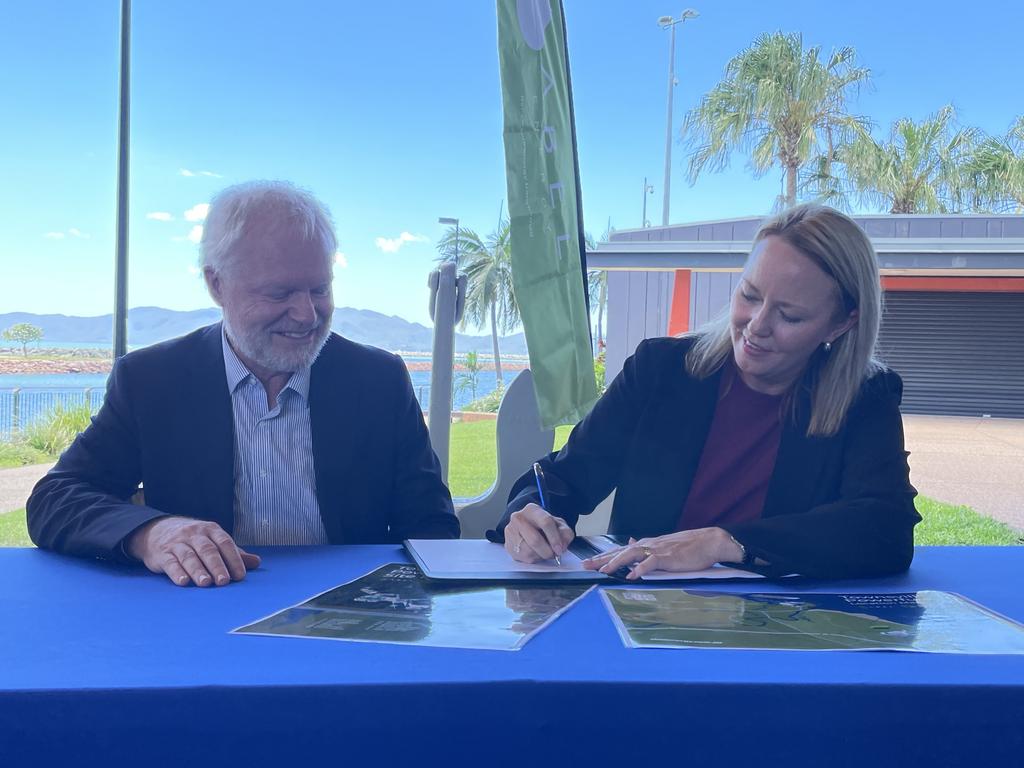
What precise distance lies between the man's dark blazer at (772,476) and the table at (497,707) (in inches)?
17.5

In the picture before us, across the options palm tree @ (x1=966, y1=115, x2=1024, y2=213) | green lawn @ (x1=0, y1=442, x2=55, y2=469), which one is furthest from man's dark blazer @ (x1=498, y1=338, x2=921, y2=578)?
palm tree @ (x1=966, y1=115, x2=1024, y2=213)

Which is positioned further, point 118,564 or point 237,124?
point 237,124

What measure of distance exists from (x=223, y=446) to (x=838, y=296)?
131cm

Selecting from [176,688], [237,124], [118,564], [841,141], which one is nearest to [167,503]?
[118,564]

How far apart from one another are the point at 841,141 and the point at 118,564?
1324 centimetres

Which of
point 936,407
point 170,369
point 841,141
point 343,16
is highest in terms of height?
point 343,16

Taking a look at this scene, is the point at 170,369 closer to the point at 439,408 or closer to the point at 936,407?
the point at 439,408

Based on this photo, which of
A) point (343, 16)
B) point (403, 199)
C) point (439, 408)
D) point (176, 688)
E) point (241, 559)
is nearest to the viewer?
point (176, 688)

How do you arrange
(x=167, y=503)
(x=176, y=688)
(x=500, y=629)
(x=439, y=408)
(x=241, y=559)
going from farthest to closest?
(x=439, y=408)
(x=167, y=503)
(x=241, y=559)
(x=500, y=629)
(x=176, y=688)

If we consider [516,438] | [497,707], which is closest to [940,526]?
[516,438]

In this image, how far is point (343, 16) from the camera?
17.8 metres

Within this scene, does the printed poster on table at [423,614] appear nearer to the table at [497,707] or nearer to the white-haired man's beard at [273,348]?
the table at [497,707]

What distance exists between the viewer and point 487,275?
847 cm

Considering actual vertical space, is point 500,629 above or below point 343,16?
below
